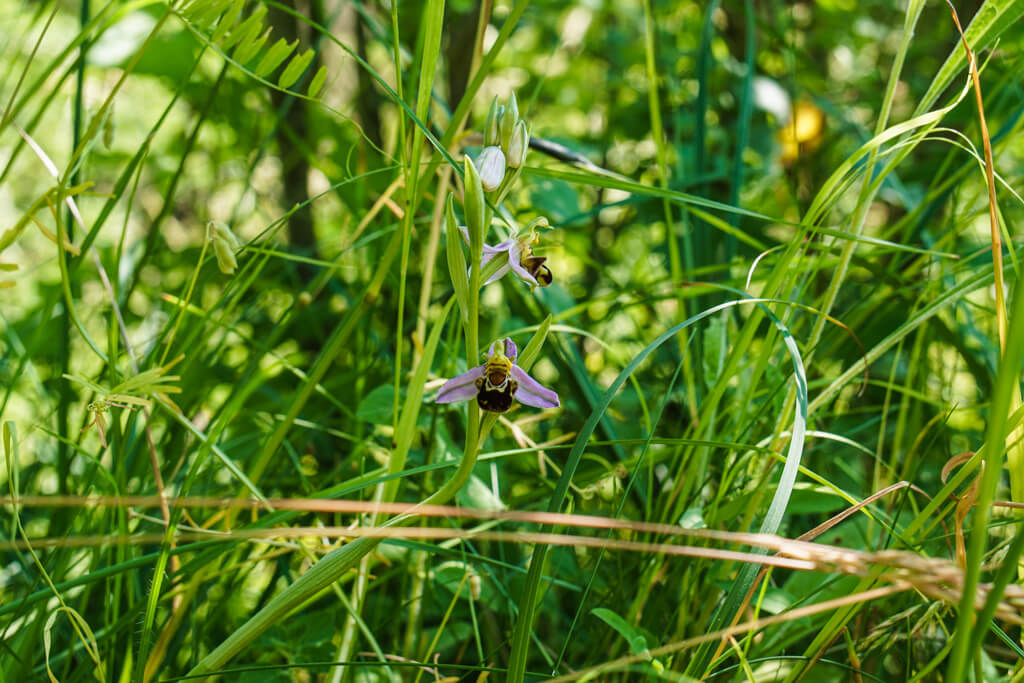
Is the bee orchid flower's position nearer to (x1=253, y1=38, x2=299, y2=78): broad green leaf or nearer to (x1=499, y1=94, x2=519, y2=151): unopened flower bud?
(x1=499, y1=94, x2=519, y2=151): unopened flower bud

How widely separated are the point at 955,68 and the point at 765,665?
662 millimetres

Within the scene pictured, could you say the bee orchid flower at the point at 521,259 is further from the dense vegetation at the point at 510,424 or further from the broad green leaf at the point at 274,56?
the broad green leaf at the point at 274,56

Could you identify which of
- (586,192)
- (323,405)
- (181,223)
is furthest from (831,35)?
(181,223)

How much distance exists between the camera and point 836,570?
1.39 ft

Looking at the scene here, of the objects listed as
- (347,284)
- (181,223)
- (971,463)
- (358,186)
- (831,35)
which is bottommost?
(181,223)

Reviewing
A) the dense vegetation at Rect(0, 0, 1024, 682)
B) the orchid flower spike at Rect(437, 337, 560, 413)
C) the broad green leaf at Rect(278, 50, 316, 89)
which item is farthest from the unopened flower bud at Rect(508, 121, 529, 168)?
the broad green leaf at Rect(278, 50, 316, 89)

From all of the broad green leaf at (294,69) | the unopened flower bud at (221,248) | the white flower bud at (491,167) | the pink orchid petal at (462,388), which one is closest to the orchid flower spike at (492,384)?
the pink orchid petal at (462,388)

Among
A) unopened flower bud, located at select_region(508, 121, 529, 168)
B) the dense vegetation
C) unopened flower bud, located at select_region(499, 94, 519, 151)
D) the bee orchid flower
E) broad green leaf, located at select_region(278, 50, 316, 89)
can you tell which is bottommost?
the dense vegetation

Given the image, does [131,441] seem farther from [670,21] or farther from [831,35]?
[670,21]

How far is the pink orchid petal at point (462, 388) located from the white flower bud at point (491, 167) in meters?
0.17

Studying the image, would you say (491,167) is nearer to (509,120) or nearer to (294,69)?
(509,120)

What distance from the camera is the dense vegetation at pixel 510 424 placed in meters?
0.60

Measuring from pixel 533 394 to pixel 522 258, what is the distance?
13 centimetres

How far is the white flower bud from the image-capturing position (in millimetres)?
633
